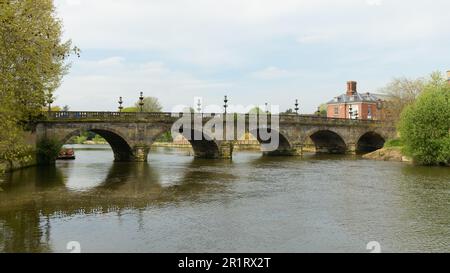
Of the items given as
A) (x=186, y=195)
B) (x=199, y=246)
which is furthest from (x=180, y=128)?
(x=199, y=246)

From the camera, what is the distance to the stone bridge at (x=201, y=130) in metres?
48.0

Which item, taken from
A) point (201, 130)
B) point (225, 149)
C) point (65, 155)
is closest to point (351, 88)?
point (225, 149)

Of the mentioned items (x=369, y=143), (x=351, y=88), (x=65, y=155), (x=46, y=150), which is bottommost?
(x=65, y=155)

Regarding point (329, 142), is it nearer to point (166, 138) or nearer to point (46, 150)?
point (46, 150)

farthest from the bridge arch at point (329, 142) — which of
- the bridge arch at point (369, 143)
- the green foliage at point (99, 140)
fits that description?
the green foliage at point (99, 140)

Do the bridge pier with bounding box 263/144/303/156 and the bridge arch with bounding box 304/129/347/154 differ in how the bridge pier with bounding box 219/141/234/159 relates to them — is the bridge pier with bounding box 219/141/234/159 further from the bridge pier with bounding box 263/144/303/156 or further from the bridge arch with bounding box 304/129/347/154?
the bridge arch with bounding box 304/129/347/154

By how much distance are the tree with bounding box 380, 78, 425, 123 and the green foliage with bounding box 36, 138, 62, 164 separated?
52431mm

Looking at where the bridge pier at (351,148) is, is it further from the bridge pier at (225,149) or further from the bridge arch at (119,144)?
the bridge arch at (119,144)

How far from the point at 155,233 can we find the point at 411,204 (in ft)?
45.9

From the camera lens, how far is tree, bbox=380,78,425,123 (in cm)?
7206

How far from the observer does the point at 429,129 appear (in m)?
46.8

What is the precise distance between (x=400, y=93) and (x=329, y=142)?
14.4m
